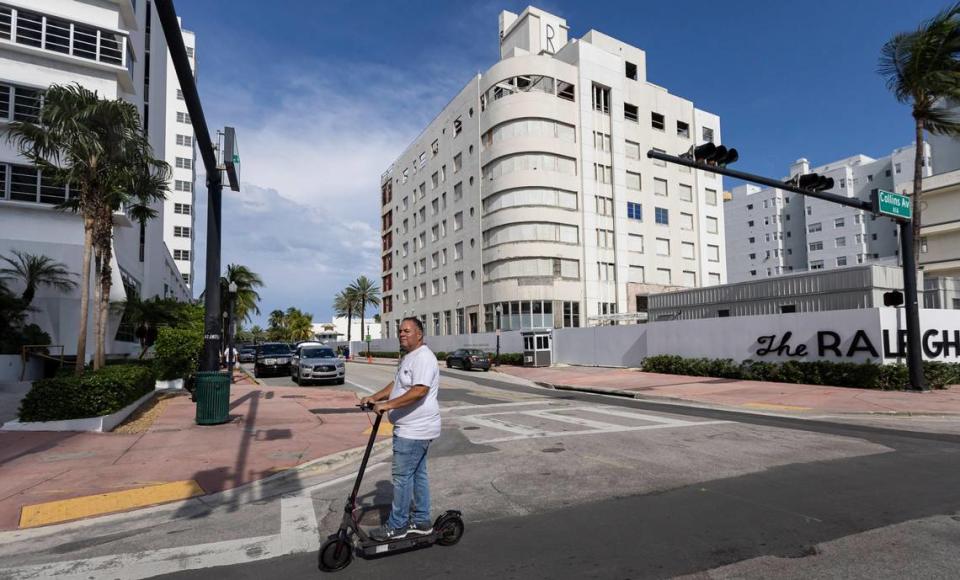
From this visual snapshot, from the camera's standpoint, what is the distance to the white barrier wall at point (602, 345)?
3164 centimetres

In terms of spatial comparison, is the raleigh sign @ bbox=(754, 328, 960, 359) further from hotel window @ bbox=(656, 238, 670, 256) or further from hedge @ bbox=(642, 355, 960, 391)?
hotel window @ bbox=(656, 238, 670, 256)

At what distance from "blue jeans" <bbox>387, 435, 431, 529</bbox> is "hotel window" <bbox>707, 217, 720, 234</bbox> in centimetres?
5640

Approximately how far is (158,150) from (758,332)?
3911 cm

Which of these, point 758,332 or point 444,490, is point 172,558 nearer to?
point 444,490

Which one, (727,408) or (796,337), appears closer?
(727,408)

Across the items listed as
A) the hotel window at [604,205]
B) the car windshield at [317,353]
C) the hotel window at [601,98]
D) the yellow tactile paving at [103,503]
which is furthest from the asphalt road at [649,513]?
the hotel window at [601,98]

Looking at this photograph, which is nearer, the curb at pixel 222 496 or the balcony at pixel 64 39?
the curb at pixel 222 496

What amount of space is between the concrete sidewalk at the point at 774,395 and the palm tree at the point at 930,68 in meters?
9.11

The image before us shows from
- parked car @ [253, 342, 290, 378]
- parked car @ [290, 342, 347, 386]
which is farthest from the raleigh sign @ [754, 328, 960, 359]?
parked car @ [253, 342, 290, 378]

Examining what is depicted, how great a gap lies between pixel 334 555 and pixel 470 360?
1241 inches

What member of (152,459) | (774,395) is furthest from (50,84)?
(774,395)

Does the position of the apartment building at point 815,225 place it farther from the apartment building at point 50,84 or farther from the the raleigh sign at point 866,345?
the apartment building at point 50,84

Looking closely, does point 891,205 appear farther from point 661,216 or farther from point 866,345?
point 661,216

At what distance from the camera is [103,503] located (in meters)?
6.45
